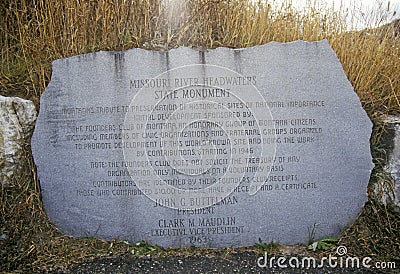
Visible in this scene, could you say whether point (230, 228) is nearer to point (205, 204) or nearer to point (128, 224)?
point (205, 204)

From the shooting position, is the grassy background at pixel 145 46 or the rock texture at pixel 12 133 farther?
the rock texture at pixel 12 133

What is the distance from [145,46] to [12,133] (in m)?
1.56

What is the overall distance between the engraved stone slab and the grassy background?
263 millimetres

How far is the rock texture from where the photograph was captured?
3682 mm

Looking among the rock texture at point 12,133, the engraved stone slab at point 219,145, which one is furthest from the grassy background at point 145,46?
the engraved stone slab at point 219,145

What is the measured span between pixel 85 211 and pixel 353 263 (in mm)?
2409
